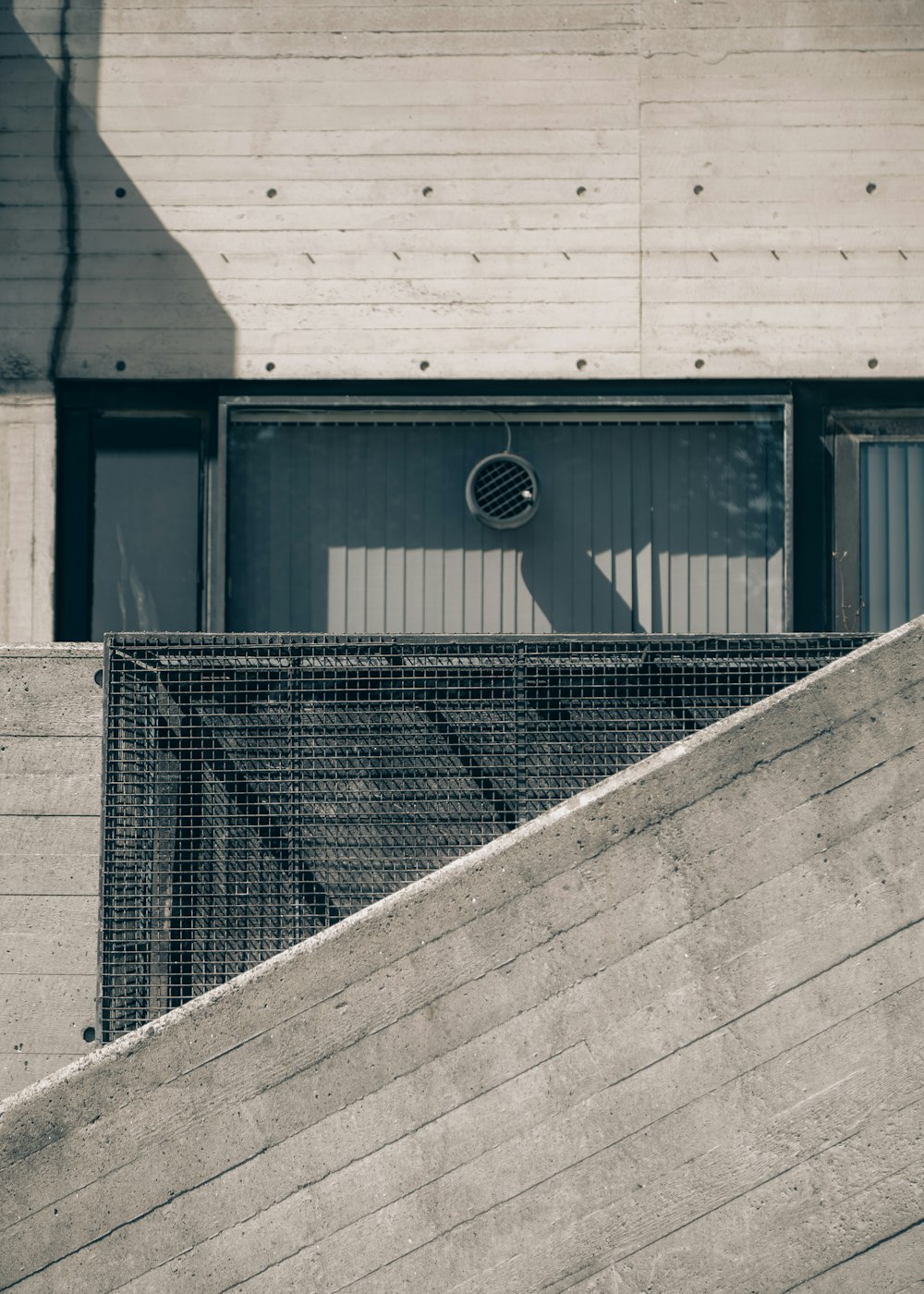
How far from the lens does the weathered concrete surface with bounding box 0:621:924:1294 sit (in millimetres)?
3895

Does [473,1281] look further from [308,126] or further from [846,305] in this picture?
[308,126]

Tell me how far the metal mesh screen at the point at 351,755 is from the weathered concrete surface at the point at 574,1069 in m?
1.17

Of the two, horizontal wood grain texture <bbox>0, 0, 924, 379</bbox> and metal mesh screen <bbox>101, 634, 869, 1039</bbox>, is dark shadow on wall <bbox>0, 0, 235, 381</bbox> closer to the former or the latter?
horizontal wood grain texture <bbox>0, 0, 924, 379</bbox>

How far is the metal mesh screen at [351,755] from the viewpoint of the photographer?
5242 millimetres

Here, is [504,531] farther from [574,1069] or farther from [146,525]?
[574,1069]

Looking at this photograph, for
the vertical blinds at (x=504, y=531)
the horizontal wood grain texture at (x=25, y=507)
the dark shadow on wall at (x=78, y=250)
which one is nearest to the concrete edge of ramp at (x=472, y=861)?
the vertical blinds at (x=504, y=531)

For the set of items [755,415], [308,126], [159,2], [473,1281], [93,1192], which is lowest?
[473,1281]

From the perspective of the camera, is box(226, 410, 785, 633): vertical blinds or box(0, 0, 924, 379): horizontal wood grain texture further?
box(226, 410, 785, 633): vertical blinds

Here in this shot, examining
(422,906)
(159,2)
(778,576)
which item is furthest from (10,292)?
(422,906)

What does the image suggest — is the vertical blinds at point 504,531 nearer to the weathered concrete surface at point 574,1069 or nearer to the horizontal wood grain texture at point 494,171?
the horizontal wood grain texture at point 494,171

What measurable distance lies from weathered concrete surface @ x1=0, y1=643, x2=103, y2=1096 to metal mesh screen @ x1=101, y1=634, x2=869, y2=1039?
1.60 feet

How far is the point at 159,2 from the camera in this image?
7938 mm

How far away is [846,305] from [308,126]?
10.5 ft

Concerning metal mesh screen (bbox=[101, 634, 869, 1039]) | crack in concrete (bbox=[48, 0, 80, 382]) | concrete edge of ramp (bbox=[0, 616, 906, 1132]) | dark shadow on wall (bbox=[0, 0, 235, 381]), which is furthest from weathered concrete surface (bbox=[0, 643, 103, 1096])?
crack in concrete (bbox=[48, 0, 80, 382])
